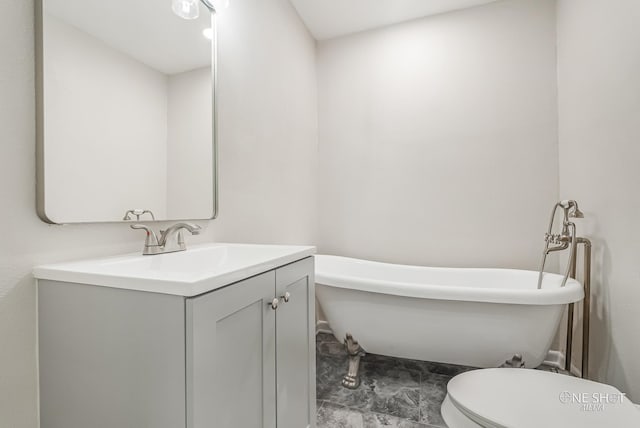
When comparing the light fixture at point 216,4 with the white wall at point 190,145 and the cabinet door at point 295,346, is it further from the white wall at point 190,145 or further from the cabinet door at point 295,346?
the cabinet door at point 295,346

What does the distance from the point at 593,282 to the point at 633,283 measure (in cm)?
40

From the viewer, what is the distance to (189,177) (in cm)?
124

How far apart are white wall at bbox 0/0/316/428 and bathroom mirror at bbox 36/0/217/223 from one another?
0.04m

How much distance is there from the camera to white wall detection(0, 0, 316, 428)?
0.70 metres

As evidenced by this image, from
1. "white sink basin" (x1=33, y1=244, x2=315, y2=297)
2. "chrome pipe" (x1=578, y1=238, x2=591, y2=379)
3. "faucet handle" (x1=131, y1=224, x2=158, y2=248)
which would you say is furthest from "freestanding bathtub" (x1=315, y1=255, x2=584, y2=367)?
"faucet handle" (x1=131, y1=224, x2=158, y2=248)

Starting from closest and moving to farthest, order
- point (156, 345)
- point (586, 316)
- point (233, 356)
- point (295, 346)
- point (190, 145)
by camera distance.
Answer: point (156, 345)
point (233, 356)
point (295, 346)
point (190, 145)
point (586, 316)

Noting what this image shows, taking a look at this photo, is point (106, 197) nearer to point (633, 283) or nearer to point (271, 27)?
point (271, 27)

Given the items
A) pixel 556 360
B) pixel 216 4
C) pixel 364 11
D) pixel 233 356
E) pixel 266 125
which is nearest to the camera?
pixel 233 356

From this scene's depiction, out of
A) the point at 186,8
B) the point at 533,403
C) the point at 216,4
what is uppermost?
the point at 216,4

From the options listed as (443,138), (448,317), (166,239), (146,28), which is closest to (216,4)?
(146,28)

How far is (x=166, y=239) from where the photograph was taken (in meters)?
1.04

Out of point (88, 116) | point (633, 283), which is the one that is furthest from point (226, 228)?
point (633, 283)

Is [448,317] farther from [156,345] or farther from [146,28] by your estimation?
[146,28]

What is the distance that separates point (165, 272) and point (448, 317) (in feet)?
4.39
